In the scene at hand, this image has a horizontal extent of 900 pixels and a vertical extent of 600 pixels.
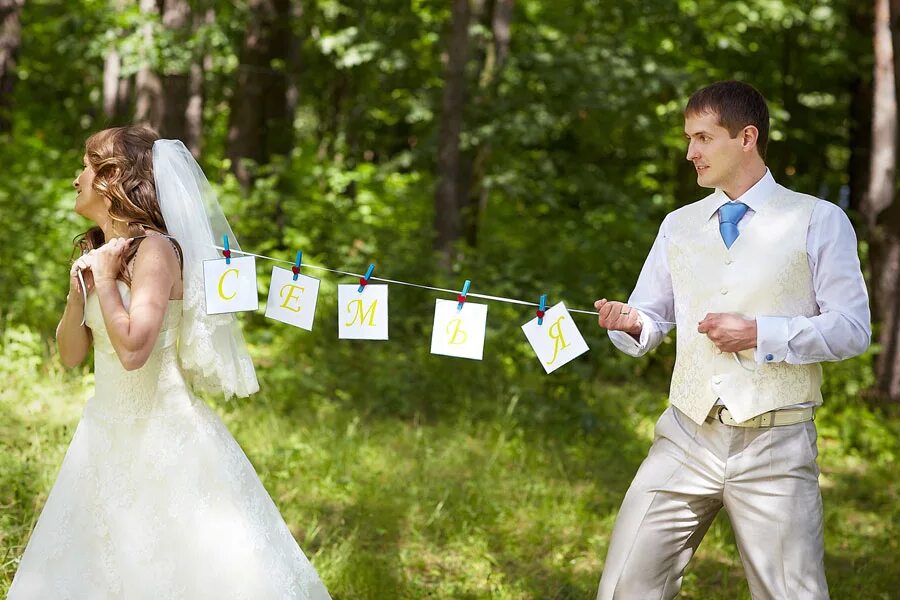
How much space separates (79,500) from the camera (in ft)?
10.7

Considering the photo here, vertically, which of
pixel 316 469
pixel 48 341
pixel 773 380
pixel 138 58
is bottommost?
pixel 316 469

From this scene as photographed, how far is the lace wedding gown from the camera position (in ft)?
10.5

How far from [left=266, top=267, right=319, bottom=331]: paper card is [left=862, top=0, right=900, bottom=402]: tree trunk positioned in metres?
6.95

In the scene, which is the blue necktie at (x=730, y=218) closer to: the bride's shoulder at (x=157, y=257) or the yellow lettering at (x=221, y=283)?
the yellow lettering at (x=221, y=283)

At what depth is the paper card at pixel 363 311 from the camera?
→ 3.46 metres

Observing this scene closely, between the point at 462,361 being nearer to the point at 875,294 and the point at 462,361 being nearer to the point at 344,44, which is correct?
the point at 875,294

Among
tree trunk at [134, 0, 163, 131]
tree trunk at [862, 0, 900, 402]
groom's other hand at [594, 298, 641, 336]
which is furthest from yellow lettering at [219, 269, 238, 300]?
tree trunk at [862, 0, 900, 402]

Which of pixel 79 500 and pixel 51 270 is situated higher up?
pixel 51 270

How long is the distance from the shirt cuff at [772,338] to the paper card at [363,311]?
4.19 feet

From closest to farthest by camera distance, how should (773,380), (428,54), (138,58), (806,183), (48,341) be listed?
(773,380), (48,341), (138,58), (428,54), (806,183)

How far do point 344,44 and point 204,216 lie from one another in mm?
8493

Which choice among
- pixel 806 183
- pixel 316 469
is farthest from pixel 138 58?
pixel 806 183

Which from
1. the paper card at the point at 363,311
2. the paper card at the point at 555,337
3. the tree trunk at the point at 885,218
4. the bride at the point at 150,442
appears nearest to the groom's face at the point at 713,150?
the paper card at the point at 555,337

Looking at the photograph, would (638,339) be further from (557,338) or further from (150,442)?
(150,442)
